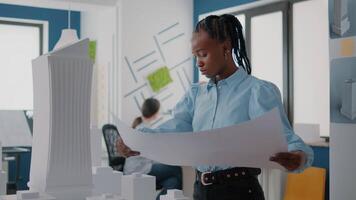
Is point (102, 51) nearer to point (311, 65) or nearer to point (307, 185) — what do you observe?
point (311, 65)

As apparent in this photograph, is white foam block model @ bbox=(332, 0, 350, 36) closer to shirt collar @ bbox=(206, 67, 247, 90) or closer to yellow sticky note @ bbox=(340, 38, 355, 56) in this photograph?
yellow sticky note @ bbox=(340, 38, 355, 56)

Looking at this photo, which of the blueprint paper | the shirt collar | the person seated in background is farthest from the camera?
the person seated in background

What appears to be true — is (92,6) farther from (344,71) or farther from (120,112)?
(344,71)

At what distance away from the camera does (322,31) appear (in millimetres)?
4375

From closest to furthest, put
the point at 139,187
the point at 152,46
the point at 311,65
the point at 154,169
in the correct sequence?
the point at 139,187 < the point at 154,169 < the point at 311,65 < the point at 152,46

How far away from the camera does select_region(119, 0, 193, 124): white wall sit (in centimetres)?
547

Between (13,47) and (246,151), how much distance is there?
569cm

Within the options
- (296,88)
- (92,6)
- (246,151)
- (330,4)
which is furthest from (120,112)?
(246,151)

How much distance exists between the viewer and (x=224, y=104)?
1.41 metres

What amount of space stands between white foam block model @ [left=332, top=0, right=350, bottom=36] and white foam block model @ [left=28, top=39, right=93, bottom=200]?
977mm

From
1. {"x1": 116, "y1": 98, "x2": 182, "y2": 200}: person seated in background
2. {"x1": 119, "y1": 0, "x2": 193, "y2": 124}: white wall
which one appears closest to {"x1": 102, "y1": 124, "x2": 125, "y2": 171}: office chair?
{"x1": 116, "y1": 98, "x2": 182, "y2": 200}: person seated in background

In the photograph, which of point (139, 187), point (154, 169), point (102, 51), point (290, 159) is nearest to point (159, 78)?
point (102, 51)

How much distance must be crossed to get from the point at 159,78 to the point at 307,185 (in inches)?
90.6

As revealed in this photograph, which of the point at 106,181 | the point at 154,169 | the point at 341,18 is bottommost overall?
the point at 154,169
